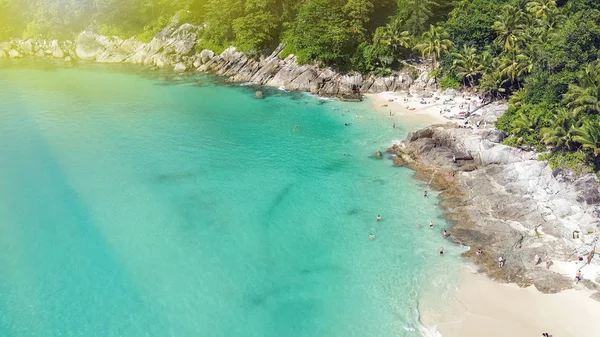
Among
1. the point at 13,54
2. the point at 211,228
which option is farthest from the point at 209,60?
the point at 211,228

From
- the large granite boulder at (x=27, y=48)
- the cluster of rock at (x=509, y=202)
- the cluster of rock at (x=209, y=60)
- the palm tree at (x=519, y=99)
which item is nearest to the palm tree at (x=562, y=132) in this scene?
the cluster of rock at (x=509, y=202)

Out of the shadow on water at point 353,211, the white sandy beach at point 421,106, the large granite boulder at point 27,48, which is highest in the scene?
the large granite boulder at point 27,48

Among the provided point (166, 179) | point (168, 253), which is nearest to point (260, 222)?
point (168, 253)

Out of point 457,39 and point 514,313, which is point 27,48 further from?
point 514,313

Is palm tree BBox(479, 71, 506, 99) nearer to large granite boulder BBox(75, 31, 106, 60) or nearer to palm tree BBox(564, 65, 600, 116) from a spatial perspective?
palm tree BBox(564, 65, 600, 116)

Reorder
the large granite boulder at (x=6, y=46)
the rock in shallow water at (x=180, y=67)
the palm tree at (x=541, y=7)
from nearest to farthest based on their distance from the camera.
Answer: the palm tree at (x=541, y=7)
the rock in shallow water at (x=180, y=67)
the large granite boulder at (x=6, y=46)

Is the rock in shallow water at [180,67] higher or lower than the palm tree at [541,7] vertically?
lower

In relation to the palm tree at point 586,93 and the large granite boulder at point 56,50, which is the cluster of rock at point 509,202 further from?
the large granite boulder at point 56,50
